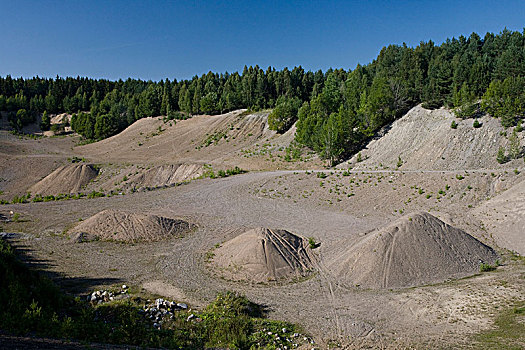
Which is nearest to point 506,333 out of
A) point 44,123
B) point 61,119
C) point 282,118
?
point 282,118

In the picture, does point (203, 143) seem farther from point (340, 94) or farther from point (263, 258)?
point (263, 258)

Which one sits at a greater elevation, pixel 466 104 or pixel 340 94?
pixel 340 94

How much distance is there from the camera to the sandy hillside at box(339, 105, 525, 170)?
1437 inches

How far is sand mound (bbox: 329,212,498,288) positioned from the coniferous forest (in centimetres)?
2585

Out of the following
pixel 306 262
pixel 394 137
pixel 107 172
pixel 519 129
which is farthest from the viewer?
pixel 107 172

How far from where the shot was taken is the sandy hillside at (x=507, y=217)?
21.8 meters

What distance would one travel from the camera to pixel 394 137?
4659cm

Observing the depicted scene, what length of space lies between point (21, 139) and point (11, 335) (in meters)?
97.1

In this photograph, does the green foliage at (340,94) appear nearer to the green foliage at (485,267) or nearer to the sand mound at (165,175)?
the sand mound at (165,175)

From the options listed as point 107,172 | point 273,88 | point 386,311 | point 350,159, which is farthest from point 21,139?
point 386,311

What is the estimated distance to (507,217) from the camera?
78.8 feet

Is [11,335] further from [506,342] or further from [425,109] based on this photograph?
[425,109]

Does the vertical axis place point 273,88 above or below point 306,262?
above

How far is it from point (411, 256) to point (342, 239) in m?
5.53
